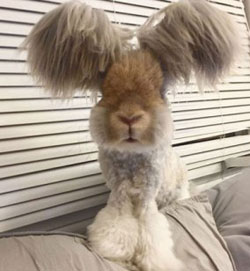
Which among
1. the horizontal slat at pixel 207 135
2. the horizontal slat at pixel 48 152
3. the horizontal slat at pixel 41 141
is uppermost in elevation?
the horizontal slat at pixel 41 141

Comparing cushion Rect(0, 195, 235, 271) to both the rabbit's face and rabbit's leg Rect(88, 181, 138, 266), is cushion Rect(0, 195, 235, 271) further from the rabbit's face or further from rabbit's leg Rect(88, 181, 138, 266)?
the rabbit's face

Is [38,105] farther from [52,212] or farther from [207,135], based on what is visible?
[207,135]

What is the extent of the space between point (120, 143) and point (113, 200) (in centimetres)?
20

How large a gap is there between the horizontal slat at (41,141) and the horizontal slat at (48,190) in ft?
0.38

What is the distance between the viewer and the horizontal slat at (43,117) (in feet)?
3.43

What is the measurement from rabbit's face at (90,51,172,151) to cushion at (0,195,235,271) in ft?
0.78

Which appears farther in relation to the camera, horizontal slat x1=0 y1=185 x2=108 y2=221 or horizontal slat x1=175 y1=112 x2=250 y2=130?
horizontal slat x1=175 y1=112 x2=250 y2=130

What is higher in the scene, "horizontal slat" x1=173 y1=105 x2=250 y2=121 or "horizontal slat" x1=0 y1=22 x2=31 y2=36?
"horizontal slat" x1=0 y1=22 x2=31 y2=36

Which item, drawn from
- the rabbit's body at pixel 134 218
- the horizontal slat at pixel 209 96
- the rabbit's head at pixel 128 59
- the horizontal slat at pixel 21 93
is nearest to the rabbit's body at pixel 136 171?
the rabbit's body at pixel 134 218

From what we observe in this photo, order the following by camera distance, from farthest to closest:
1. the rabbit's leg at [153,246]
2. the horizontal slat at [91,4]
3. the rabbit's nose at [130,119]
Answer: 1. the horizontal slat at [91,4]
2. the rabbit's leg at [153,246]
3. the rabbit's nose at [130,119]

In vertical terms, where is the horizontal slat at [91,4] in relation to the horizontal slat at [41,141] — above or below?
above

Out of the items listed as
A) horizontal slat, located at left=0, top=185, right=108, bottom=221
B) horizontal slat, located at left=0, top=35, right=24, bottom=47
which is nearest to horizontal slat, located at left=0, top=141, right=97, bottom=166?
horizontal slat, located at left=0, top=185, right=108, bottom=221

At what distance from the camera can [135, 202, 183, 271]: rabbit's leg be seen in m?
0.85

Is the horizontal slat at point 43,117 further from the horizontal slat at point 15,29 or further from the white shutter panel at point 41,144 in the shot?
the horizontal slat at point 15,29
